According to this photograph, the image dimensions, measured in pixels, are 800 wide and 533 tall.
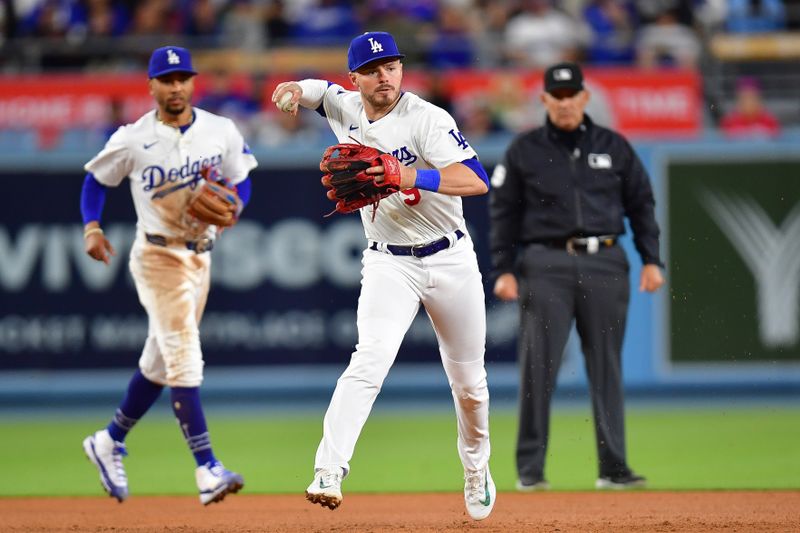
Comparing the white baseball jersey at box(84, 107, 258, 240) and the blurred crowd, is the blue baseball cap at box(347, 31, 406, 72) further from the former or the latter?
the blurred crowd

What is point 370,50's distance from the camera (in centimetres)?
598

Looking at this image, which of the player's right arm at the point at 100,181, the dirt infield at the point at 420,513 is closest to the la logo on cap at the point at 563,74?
the dirt infield at the point at 420,513

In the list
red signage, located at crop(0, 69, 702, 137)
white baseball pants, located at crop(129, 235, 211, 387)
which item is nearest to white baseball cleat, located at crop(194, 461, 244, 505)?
white baseball pants, located at crop(129, 235, 211, 387)

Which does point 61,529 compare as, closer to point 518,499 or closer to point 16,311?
point 518,499

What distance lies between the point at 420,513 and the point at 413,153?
2.01 meters

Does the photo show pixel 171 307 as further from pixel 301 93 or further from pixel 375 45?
pixel 375 45

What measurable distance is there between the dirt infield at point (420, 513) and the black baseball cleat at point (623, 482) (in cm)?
25

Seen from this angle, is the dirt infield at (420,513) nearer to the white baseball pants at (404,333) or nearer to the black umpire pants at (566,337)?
the black umpire pants at (566,337)

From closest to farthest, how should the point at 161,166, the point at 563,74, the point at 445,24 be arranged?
the point at 161,166 → the point at 563,74 → the point at 445,24

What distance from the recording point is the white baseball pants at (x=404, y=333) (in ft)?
19.2

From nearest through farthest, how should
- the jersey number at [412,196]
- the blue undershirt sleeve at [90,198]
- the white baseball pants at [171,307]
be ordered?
the jersey number at [412,196] → the white baseball pants at [171,307] → the blue undershirt sleeve at [90,198]

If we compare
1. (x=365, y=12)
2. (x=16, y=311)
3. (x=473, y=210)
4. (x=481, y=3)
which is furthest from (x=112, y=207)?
(x=481, y=3)

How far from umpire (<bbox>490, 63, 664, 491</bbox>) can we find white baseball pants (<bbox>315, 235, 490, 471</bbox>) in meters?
1.55

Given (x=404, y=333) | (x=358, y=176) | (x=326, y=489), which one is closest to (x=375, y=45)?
(x=358, y=176)
